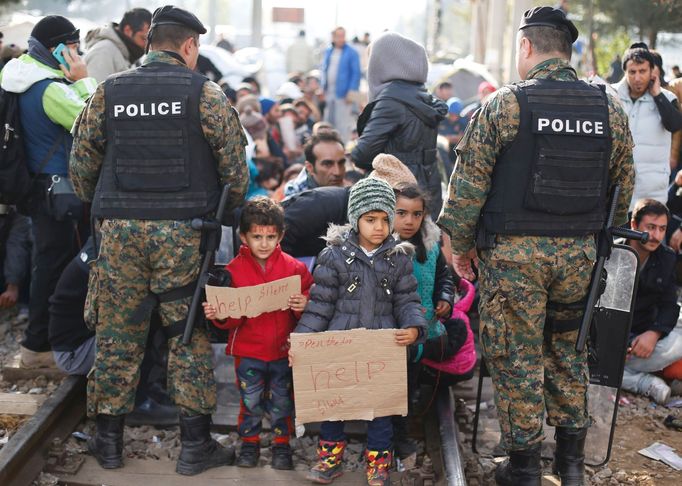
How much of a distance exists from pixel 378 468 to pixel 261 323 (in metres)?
0.96

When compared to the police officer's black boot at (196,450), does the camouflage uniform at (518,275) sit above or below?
above

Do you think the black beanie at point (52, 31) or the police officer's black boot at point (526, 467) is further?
the black beanie at point (52, 31)

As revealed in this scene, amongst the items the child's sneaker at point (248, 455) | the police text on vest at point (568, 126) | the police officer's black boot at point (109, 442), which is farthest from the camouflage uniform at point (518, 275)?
the police officer's black boot at point (109, 442)

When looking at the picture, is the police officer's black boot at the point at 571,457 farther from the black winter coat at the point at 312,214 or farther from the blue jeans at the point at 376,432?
the black winter coat at the point at 312,214

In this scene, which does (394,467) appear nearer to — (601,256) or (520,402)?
(520,402)

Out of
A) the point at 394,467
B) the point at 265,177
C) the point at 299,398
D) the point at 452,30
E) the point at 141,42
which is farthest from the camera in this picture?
the point at 452,30

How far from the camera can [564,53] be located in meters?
4.37

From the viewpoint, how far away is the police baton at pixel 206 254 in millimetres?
4527

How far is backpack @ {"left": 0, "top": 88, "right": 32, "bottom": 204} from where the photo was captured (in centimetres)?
568

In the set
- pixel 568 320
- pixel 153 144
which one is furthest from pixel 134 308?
pixel 568 320

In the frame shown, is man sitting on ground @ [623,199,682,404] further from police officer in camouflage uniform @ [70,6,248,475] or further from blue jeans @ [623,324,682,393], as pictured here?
police officer in camouflage uniform @ [70,6,248,475]

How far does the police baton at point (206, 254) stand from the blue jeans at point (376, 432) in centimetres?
87

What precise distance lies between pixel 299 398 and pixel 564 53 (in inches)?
85.2

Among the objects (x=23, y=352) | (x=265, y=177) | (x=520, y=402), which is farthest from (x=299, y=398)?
(x=265, y=177)
